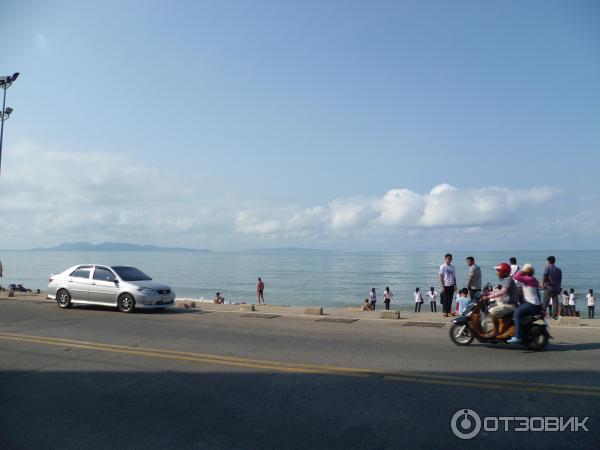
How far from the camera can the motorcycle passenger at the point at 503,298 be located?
9172 millimetres

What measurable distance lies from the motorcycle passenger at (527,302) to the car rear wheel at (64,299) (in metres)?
14.3

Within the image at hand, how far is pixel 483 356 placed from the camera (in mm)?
8461

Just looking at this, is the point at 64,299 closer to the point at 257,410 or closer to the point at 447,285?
the point at 447,285

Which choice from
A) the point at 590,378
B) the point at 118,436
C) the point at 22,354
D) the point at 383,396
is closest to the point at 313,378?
the point at 383,396

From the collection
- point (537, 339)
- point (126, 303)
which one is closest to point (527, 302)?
point (537, 339)

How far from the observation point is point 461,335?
9531 millimetres

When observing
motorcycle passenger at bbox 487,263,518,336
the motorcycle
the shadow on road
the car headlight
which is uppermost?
motorcycle passenger at bbox 487,263,518,336

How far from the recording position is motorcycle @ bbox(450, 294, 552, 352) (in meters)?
8.89

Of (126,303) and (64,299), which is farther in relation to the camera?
(64,299)

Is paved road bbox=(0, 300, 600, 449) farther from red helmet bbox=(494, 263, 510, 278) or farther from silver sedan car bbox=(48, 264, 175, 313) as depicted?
silver sedan car bbox=(48, 264, 175, 313)

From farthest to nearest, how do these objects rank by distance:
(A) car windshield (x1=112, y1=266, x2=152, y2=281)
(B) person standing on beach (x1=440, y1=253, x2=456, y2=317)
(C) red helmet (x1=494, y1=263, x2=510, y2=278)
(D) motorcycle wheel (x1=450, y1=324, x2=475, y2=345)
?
(A) car windshield (x1=112, y1=266, x2=152, y2=281) < (B) person standing on beach (x1=440, y1=253, x2=456, y2=317) < (D) motorcycle wheel (x1=450, y1=324, x2=475, y2=345) < (C) red helmet (x1=494, y1=263, x2=510, y2=278)

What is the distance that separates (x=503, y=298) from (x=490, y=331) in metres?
0.72

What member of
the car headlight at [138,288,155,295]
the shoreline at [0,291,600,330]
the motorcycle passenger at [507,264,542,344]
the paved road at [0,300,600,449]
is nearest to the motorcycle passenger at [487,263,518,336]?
the motorcycle passenger at [507,264,542,344]

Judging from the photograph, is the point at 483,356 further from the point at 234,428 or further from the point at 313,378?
the point at 234,428
